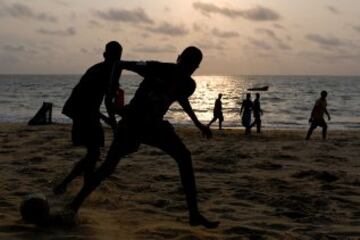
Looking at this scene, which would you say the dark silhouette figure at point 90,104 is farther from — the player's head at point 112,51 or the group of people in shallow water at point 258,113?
the group of people in shallow water at point 258,113

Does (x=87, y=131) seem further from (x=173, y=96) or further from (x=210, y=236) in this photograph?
(x=210, y=236)

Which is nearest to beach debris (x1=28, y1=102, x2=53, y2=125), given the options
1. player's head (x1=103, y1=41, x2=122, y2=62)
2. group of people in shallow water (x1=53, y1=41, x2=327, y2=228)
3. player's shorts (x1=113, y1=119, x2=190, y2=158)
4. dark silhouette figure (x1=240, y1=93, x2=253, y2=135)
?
dark silhouette figure (x1=240, y1=93, x2=253, y2=135)

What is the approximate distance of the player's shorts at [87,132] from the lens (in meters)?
5.77

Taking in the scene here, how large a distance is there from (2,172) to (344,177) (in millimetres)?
5396

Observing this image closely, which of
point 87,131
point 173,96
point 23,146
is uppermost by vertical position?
point 173,96

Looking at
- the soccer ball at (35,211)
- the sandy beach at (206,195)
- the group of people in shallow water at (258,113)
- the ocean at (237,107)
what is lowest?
the ocean at (237,107)

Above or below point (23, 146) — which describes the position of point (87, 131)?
above

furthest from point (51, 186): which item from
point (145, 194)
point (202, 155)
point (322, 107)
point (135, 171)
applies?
point (322, 107)

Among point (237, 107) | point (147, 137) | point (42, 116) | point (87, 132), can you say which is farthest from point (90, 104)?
point (237, 107)

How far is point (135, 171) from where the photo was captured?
8594mm

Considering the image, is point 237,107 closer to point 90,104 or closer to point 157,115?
point 90,104

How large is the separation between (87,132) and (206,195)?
195 centimetres

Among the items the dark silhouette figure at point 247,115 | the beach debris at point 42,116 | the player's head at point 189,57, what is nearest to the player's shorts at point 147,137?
the player's head at point 189,57

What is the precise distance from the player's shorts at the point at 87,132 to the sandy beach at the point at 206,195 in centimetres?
75
